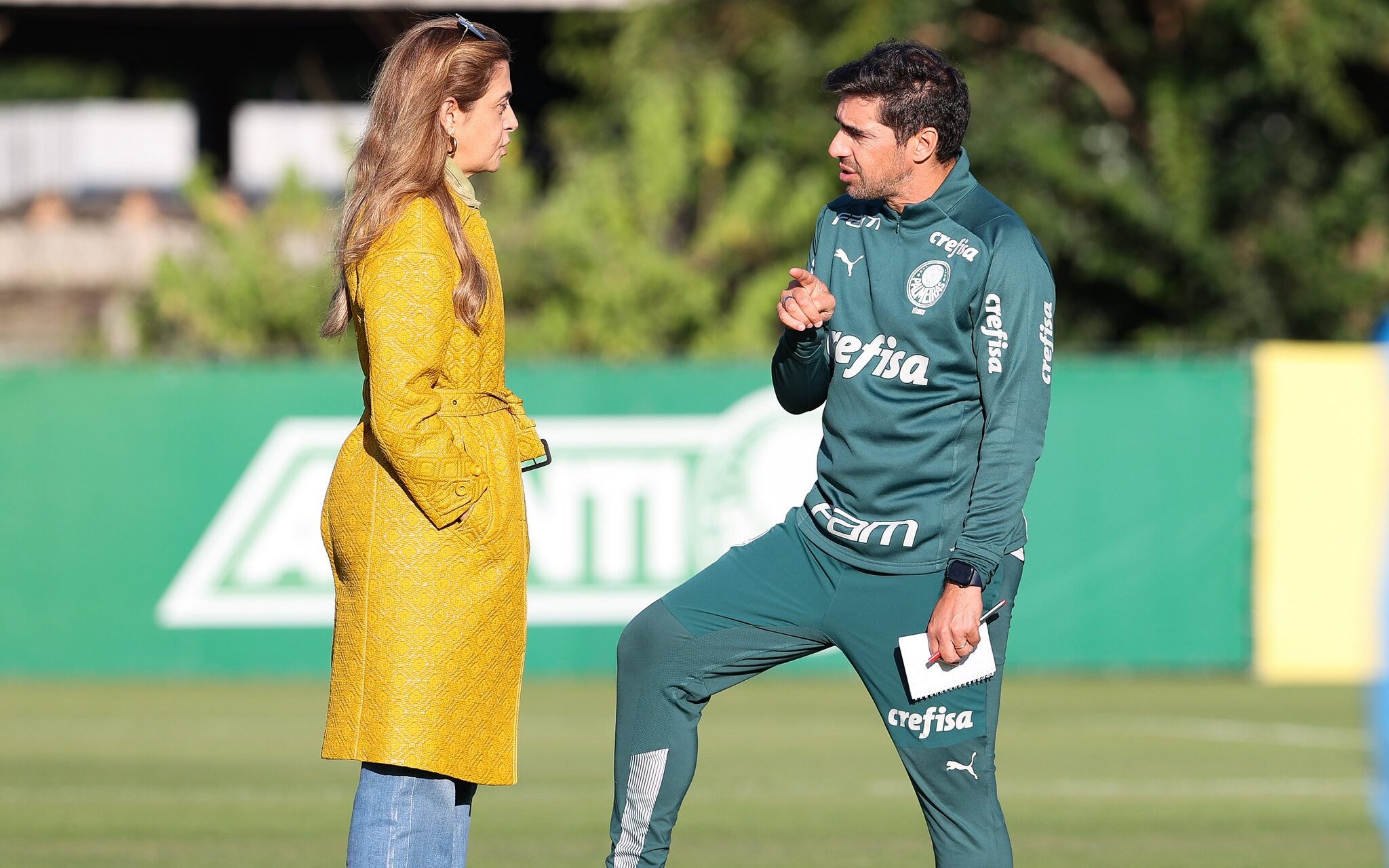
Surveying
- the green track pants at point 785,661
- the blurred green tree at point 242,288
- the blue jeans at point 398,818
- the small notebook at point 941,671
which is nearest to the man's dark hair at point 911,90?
the green track pants at point 785,661

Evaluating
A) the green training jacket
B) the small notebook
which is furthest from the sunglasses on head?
the small notebook

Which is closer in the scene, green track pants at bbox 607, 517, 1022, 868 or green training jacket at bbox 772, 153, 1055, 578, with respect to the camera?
green training jacket at bbox 772, 153, 1055, 578

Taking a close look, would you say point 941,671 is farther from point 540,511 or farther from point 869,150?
point 540,511

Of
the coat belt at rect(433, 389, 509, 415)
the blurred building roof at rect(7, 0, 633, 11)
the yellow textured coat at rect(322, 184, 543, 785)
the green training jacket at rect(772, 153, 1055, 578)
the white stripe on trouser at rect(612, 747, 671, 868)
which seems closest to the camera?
the yellow textured coat at rect(322, 184, 543, 785)

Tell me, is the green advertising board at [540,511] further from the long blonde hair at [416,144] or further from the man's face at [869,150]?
the long blonde hair at [416,144]

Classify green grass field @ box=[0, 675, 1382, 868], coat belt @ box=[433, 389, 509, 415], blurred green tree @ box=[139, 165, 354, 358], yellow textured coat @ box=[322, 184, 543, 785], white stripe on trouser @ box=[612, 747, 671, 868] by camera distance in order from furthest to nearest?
blurred green tree @ box=[139, 165, 354, 358] → green grass field @ box=[0, 675, 1382, 868] → white stripe on trouser @ box=[612, 747, 671, 868] → coat belt @ box=[433, 389, 509, 415] → yellow textured coat @ box=[322, 184, 543, 785]

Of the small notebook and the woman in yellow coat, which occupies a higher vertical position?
the woman in yellow coat

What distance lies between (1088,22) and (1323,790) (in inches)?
547

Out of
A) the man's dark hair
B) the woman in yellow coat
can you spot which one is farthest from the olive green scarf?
the man's dark hair

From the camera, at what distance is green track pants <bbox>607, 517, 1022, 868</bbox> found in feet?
15.6

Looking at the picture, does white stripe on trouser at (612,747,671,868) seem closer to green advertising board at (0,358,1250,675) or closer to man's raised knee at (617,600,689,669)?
man's raised knee at (617,600,689,669)

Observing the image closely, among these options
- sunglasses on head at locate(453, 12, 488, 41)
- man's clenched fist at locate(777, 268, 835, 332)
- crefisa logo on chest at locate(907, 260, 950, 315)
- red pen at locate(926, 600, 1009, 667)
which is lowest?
red pen at locate(926, 600, 1009, 667)

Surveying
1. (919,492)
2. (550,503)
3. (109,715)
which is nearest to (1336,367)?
(550,503)

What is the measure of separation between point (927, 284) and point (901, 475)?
0.45 m
